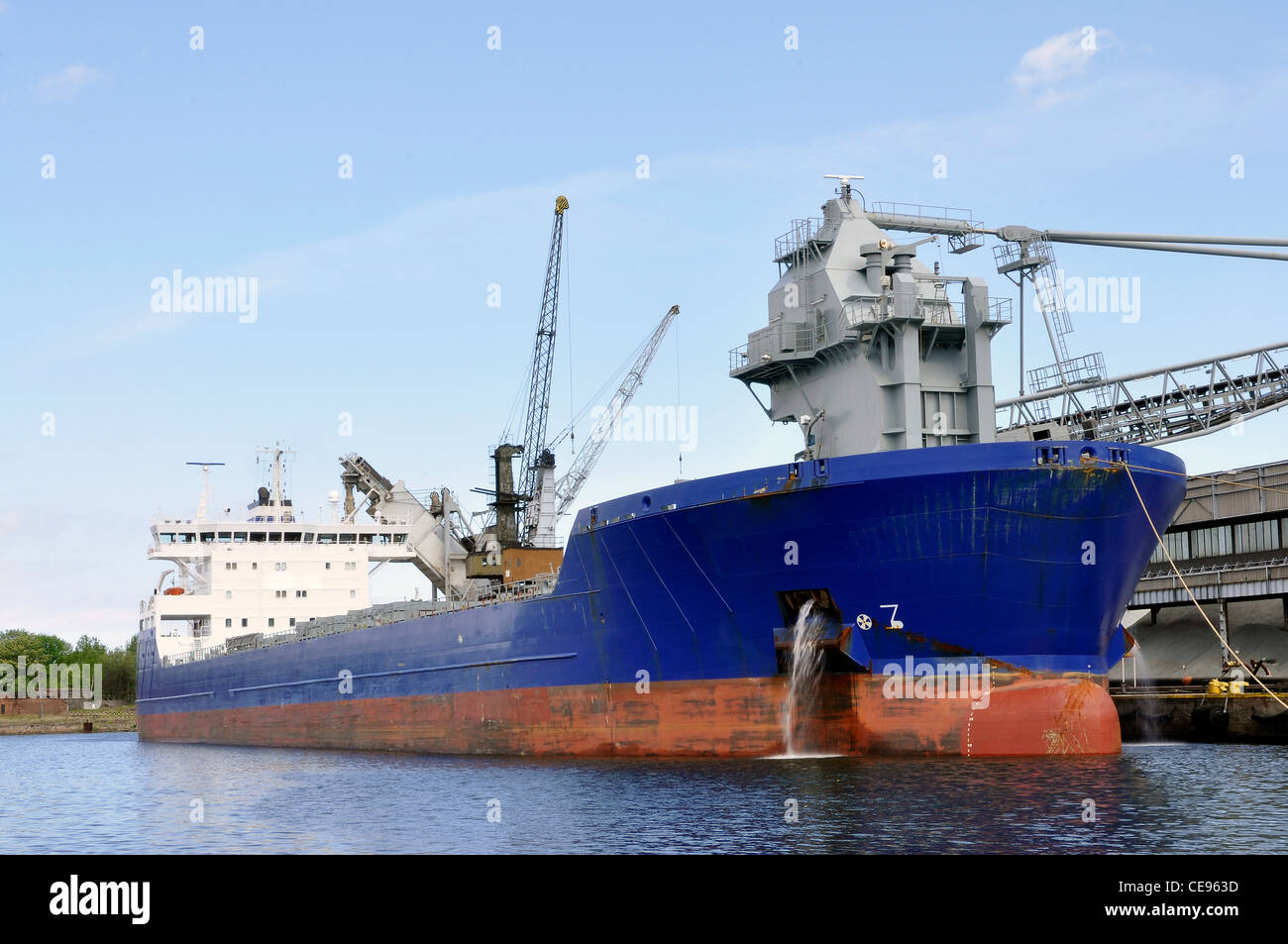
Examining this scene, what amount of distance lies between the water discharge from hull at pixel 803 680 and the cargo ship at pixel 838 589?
37mm

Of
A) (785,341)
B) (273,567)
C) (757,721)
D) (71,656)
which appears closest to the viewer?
(757,721)

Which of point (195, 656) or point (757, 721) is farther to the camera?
point (195, 656)

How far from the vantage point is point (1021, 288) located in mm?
31938

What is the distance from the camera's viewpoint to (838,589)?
20.5 m

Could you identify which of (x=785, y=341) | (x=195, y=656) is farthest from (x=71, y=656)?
(x=785, y=341)

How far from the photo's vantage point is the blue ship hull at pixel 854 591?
64.4 ft

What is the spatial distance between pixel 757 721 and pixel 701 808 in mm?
5687

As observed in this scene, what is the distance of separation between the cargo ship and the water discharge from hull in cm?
4

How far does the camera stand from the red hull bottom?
64.6ft

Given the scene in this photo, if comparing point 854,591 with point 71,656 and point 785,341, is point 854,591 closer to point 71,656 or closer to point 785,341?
point 785,341

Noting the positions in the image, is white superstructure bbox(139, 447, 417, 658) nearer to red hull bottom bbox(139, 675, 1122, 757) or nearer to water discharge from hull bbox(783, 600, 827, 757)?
red hull bottom bbox(139, 675, 1122, 757)

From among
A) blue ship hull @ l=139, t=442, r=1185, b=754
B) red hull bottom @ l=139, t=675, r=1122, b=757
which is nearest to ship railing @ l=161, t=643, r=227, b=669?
red hull bottom @ l=139, t=675, r=1122, b=757

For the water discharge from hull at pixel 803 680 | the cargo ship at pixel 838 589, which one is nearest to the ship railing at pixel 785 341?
the cargo ship at pixel 838 589

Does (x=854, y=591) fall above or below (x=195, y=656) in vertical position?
above
